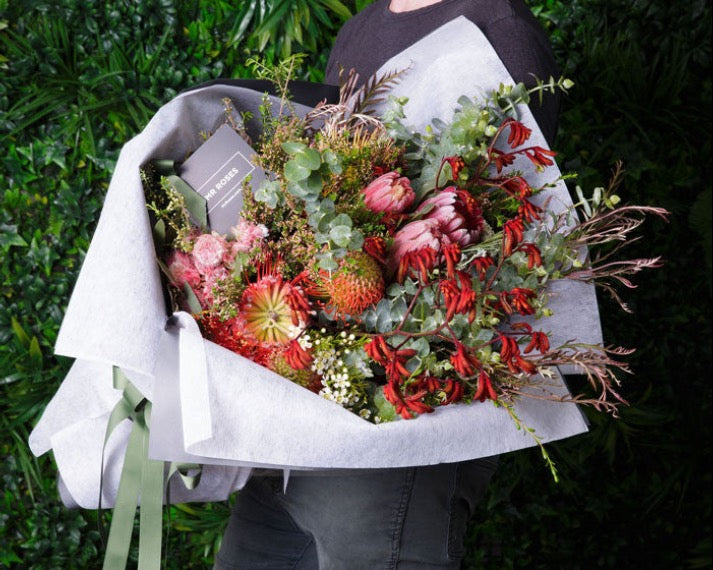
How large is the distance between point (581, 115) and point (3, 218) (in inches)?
66.9

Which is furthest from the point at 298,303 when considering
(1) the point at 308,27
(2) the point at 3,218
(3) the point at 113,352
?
(2) the point at 3,218

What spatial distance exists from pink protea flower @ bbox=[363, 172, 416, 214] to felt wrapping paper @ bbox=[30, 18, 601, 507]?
19 cm

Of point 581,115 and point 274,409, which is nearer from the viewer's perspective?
point 274,409

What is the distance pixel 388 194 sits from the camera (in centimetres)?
73

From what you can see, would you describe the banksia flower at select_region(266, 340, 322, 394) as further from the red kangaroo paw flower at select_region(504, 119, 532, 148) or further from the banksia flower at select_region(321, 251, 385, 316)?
the red kangaroo paw flower at select_region(504, 119, 532, 148)

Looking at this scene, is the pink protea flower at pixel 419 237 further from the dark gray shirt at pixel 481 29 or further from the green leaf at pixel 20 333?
the green leaf at pixel 20 333

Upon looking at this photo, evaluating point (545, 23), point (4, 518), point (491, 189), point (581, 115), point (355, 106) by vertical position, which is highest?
point (355, 106)

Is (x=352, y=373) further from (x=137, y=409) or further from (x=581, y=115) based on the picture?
(x=581, y=115)

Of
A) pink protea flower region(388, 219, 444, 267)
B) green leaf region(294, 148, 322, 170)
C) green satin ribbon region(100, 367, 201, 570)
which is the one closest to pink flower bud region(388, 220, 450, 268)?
pink protea flower region(388, 219, 444, 267)

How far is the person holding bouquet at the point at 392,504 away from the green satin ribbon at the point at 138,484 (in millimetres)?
175

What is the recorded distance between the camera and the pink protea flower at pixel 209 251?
76 centimetres

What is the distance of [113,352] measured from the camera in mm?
748

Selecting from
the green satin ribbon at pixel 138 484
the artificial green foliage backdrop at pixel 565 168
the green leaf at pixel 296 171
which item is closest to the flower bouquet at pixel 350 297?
the green leaf at pixel 296 171

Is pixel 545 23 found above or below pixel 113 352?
below
